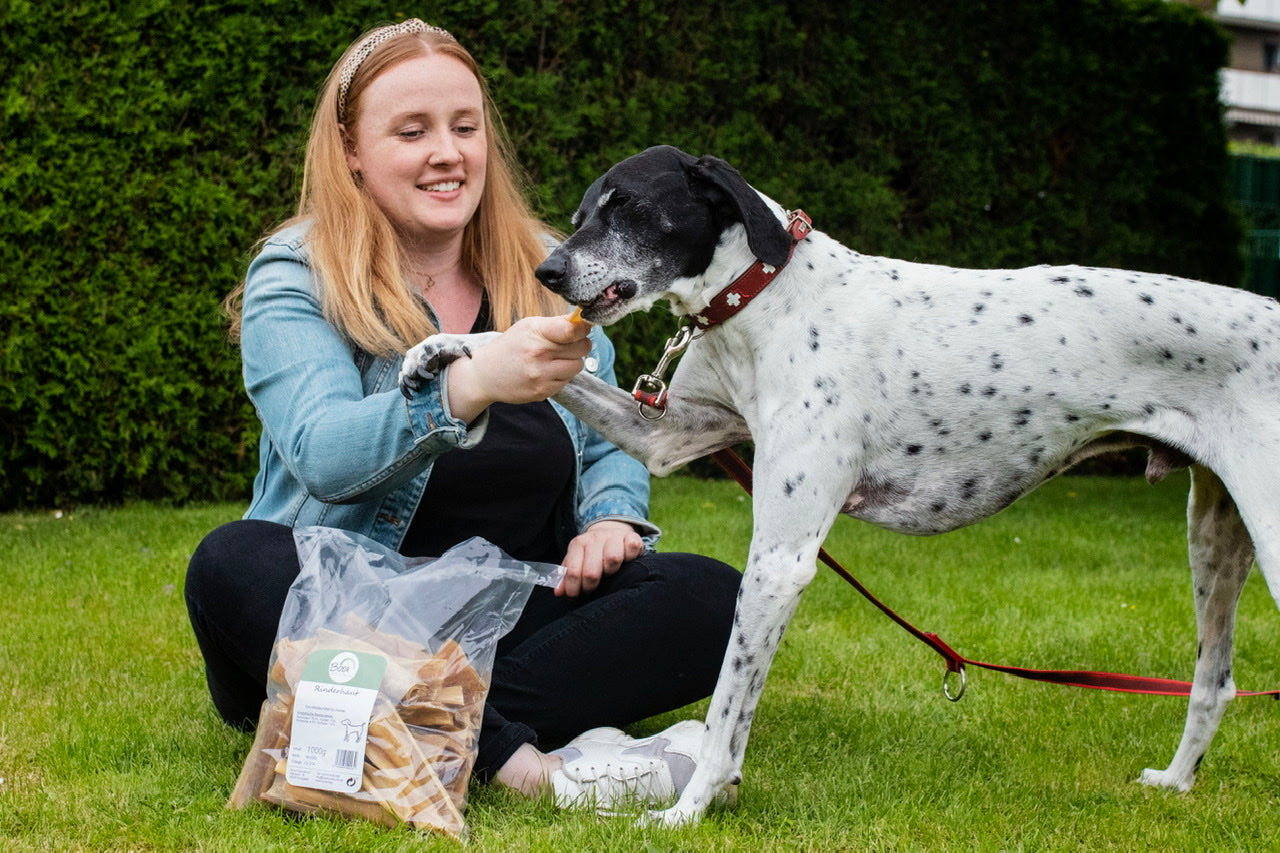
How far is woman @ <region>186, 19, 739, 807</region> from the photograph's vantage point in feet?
8.50

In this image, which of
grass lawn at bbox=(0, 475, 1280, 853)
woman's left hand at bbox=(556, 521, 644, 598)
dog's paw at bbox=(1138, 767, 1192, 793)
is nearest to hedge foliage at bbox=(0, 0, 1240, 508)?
grass lawn at bbox=(0, 475, 1280, 853)

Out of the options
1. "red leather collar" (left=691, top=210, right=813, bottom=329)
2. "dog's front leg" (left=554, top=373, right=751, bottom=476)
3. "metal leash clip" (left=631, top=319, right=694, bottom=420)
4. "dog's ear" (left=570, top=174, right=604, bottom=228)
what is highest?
"dog's ear" (left=570, top=174, right=604, bottom=228)

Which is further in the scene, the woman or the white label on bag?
the woman

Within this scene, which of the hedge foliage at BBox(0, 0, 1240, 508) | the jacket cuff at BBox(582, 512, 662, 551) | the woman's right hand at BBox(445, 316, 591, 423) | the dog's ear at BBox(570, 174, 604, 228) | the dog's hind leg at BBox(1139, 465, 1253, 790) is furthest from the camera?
the hedge foliage at BBox(0, 0, 1240, 508)

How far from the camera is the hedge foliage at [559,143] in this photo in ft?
19.1

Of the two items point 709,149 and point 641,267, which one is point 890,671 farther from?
point 709,149

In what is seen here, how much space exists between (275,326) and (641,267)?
2.72 feet

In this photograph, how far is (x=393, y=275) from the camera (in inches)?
113

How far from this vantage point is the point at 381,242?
2900mm

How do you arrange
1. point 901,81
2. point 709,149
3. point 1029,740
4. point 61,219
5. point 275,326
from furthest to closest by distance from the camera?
1. point 901,81
2. point 709,149
3. point 61,219
4. point 1029,740
5. point 275,326

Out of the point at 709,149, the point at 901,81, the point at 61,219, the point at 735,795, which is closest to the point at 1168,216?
the point at 901,81

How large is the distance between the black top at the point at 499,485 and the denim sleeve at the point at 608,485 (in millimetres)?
97

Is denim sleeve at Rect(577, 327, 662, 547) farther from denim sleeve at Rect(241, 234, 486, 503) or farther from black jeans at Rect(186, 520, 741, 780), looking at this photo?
denim sleeve at Rect(241, 234, 486, 503)

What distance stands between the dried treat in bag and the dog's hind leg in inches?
56.2
